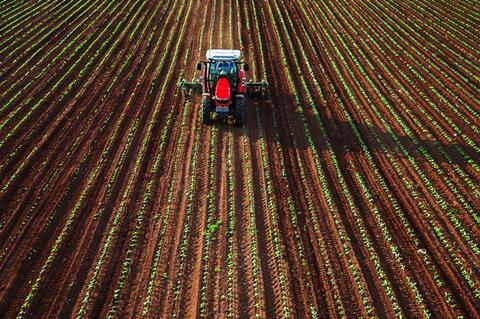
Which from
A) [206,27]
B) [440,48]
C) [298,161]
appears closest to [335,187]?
[298,161]

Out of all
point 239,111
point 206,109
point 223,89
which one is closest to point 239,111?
point 239,111

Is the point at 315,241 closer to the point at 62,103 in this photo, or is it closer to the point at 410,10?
the point at 62,103

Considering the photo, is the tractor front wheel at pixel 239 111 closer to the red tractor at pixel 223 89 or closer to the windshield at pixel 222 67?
the red tractor at pixel 223 89

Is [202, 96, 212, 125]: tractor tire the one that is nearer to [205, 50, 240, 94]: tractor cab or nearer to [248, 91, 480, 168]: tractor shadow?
[205, 50, 240, 94]: tractor cab

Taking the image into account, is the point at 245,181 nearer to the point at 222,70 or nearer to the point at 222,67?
the point at 222,70

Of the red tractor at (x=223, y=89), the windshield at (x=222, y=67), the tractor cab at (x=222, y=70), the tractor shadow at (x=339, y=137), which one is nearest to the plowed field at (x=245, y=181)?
the tractor shadow at (x=339, y=137)
